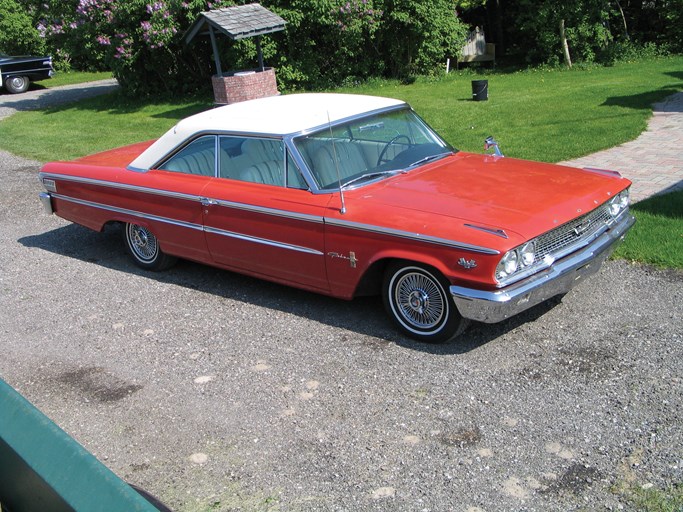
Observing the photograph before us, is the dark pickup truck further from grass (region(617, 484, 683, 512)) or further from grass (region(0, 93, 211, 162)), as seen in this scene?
grass (region(617, 484, 683, 512))

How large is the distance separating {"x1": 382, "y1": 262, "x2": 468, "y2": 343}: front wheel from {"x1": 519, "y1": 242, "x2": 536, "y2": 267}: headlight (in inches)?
19.8

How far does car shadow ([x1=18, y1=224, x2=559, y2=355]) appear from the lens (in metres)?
5.32

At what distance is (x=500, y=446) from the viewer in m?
3.99

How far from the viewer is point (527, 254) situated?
4.79 metres

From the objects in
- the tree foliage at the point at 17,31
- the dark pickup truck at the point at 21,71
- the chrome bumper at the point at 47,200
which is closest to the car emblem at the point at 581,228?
the chrome bumper at the point at 47,200

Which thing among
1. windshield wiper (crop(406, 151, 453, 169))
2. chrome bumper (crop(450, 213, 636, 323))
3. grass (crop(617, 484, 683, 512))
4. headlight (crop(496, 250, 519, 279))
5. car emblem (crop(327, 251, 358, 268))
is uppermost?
windshield wiper (crop(406, 151, 453, 169))

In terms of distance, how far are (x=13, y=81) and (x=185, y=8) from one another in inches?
389

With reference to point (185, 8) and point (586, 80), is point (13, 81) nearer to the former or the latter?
point (185, 8)

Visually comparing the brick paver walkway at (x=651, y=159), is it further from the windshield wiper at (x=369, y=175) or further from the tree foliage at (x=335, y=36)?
the tree foliage at (x=335, y=36)

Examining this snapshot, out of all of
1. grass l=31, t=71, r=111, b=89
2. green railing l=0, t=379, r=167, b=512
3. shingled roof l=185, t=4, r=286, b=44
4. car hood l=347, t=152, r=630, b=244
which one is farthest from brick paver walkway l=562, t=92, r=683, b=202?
grass l=31, t=71, r=111, b=89

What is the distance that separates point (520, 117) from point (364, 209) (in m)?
8.34

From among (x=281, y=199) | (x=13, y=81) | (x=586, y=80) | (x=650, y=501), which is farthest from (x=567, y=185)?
(x=13, y=81)

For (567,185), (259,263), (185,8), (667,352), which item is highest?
(185,8)

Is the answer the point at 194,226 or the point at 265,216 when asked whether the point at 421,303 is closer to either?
the point at 265,216
